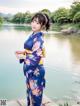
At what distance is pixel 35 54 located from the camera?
5.90 feet

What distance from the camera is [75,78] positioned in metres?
4.44

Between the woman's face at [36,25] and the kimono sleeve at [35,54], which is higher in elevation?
the woman's face at [36,25]

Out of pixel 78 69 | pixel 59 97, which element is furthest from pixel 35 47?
pixel 78 69

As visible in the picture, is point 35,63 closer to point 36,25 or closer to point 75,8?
point 36,25

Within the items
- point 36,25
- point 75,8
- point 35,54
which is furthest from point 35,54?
point 75,8

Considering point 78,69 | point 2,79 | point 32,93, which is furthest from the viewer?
point 78,69

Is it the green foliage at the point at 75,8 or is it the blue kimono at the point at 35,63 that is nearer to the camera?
the blue kimono at the point at 35,63

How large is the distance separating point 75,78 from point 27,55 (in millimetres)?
2737

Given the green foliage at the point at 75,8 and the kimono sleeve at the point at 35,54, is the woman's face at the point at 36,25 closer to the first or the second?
the kimono sleeve at the point at 35,54

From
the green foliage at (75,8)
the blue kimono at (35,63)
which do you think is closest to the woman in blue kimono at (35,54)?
the blue kimono at (35,63)

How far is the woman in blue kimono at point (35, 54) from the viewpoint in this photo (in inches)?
71.0

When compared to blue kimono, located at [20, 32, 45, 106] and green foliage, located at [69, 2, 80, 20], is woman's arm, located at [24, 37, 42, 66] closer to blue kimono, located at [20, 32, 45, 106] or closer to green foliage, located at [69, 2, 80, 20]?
blue kimono, located at [20, 32, 45, 106]

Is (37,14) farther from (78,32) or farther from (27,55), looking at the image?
(78,32)

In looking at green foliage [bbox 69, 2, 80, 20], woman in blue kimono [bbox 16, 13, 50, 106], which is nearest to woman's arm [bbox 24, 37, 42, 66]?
woman in blue kimono [bbox 16, 13, 50, 106]
